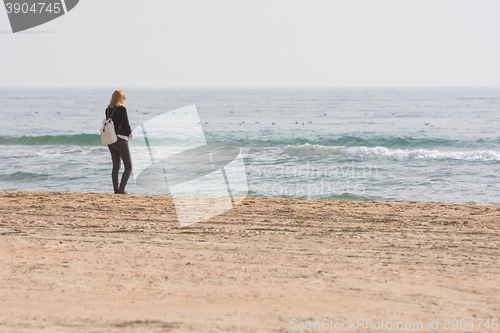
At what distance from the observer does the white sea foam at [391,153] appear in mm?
17078

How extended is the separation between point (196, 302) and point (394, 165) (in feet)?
42.6

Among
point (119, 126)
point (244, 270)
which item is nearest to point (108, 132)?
point (119, 126)

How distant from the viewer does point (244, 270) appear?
4016mm

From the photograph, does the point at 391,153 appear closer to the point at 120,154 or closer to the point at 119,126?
the point at 120,154

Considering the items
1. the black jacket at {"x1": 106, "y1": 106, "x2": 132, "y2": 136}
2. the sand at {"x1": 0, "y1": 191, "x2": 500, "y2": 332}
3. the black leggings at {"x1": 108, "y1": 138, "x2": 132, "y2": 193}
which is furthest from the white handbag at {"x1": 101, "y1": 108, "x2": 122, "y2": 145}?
the sand at {"x1": 0, "y1": 191, "x2": 500, "y2": 332}

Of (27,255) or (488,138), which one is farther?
(488,138)

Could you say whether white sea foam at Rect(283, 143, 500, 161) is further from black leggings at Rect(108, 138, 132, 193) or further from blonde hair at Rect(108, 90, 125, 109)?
blonde hair at Rect(108, 90, 125, 109)

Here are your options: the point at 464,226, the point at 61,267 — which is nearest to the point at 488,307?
the point at 464,226

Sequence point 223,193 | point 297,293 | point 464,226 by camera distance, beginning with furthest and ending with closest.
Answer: point 223,193, point 464,226, point 297,293

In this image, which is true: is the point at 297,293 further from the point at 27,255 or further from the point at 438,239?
the point at 27,255

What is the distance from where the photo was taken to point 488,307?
3260 mm

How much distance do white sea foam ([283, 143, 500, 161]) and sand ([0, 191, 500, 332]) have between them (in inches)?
453

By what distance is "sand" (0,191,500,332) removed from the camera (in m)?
3.11

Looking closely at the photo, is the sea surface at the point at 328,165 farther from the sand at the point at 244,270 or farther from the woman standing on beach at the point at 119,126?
the sand at the point at 244,270
